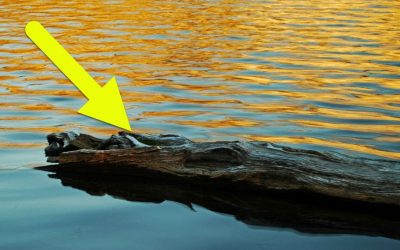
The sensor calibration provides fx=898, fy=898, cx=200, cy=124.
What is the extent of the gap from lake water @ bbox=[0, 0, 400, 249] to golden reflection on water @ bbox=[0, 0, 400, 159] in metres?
0.03

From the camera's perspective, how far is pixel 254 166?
19.4ft

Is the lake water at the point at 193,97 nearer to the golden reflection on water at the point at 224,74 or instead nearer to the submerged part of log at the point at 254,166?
the golden reflection on water at the point at 224,74

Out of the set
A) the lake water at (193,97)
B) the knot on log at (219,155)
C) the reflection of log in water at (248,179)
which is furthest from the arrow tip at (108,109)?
the knot on log at (219,155)

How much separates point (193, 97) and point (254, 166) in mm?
5471

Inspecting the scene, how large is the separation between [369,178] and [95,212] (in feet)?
5.86

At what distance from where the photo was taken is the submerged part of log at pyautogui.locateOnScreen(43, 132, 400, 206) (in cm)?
565

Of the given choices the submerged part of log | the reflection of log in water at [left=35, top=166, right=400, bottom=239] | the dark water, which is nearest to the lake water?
the dark water

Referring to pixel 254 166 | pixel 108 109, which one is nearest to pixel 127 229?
pixel 254 166

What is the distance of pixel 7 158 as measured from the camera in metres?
7.64

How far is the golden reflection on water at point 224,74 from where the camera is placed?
30.6 ft

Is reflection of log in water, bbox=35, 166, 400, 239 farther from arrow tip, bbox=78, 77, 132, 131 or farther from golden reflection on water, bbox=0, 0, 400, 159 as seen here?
golden reflection on water, bbox=0, 0, 400, 159

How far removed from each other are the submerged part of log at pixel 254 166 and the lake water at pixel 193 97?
1.03 feet

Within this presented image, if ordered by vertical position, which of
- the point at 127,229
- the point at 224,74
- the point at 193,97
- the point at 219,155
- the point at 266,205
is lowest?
the point at 127,229

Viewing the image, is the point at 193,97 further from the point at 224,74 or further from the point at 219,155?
the point at 219,155
